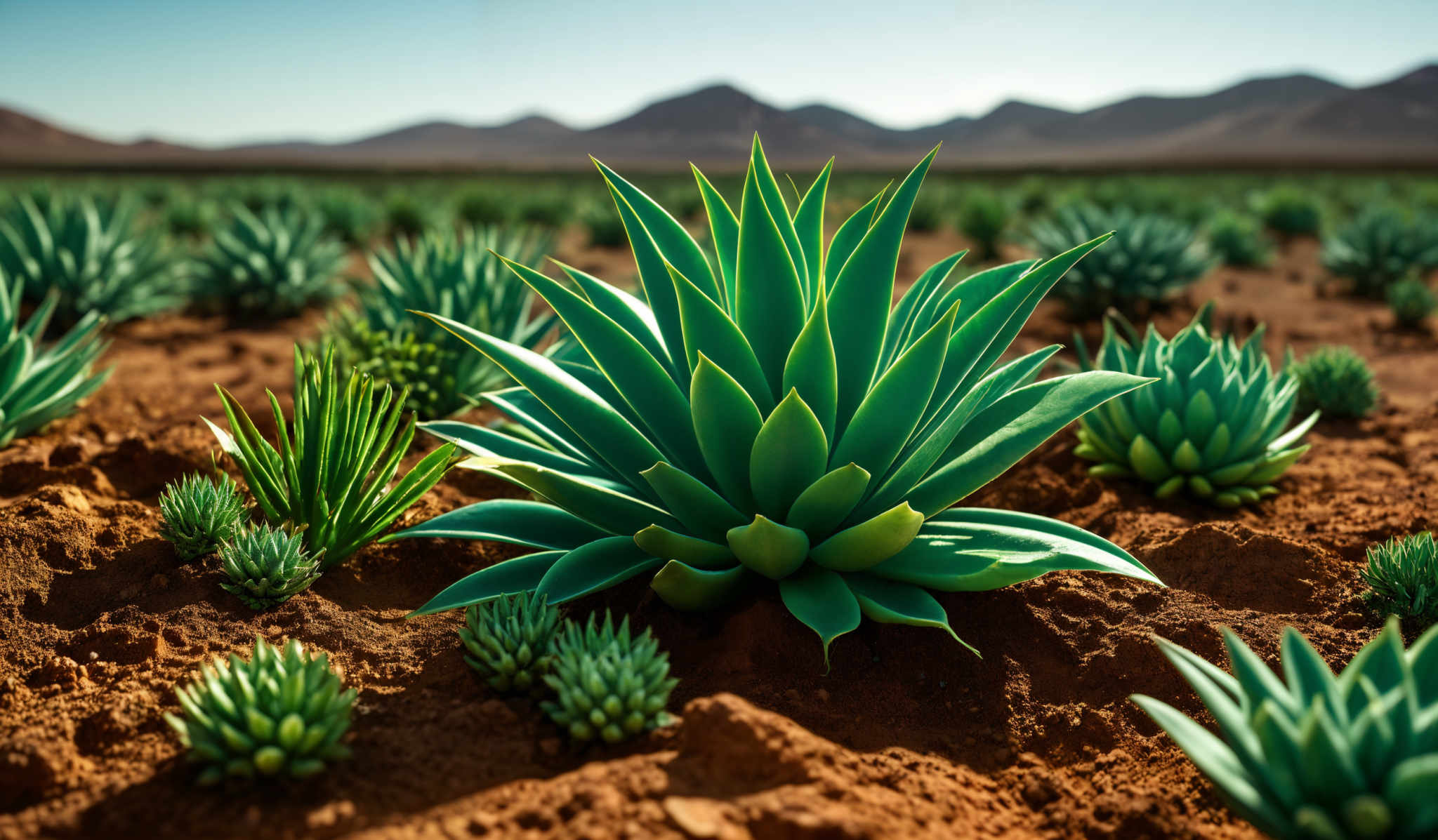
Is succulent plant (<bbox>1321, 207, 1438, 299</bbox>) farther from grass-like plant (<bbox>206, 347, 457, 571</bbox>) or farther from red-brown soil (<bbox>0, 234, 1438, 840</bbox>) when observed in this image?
grass-like plant (<bbox>206, 347, 457, 571</bbox>)

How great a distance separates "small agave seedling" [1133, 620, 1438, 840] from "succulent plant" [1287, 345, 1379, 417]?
11.6 ft

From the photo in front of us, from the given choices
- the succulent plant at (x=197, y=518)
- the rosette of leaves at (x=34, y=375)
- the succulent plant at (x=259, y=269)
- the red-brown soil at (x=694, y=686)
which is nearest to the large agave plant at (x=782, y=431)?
the red-brown soil at (x=694, y=686)

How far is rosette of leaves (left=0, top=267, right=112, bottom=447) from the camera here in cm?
360

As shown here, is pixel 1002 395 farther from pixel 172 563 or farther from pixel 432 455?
pixel 172 563

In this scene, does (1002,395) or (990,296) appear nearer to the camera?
(1002,395)

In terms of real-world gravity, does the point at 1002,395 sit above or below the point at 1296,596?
above

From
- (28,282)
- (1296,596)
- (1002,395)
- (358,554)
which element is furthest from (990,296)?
(28,282)

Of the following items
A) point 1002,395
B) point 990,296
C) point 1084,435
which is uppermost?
point 990,296

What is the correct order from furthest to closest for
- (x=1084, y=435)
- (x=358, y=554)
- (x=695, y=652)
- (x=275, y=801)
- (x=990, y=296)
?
1. (x=1084, y=435)
2. (x=358, y=554)
3. (x=990, y=296)
4. (x=695, y=652)
5. (x=275, y=801)

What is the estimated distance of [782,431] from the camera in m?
2.14

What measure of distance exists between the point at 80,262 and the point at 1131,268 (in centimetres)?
783

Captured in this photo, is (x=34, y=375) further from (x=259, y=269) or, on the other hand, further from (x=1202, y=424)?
(x=1202, y=424)

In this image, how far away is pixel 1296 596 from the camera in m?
2.71

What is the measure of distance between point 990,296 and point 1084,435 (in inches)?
53.1
